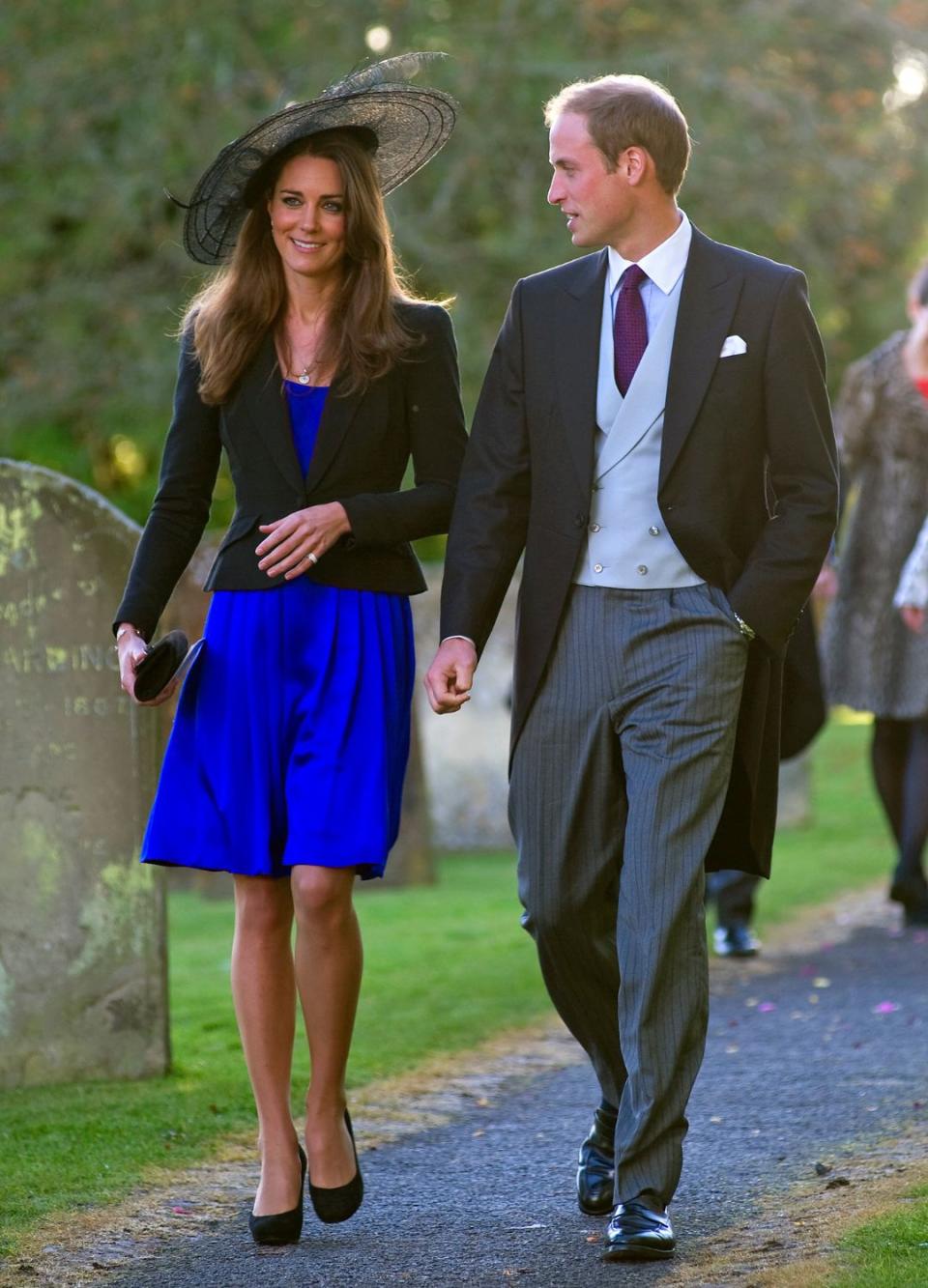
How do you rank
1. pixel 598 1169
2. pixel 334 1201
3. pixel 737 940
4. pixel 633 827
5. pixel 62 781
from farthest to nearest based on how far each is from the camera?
pixel 737 940, pixel 62 781, pixel 598 1169, pixel 334 1201, pixel 633 827

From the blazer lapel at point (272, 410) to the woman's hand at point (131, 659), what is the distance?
1.56ft

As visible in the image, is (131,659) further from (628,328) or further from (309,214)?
(628,328)

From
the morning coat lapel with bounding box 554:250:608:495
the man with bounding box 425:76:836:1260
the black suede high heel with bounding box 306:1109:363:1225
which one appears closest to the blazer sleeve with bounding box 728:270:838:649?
the man with bounding box 425:76:836:1260

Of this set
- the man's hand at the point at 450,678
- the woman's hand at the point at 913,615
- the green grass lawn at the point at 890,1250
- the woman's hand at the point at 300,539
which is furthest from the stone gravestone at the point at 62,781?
the woman's hand at the point at 913,615

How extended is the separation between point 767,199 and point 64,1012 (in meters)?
11.5

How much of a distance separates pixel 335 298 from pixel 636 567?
93cm

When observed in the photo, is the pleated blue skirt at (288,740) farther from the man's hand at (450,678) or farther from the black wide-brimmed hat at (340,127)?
the black wide-brimmed hat at (340,127)

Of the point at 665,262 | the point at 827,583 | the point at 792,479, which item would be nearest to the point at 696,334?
the point at 665,262

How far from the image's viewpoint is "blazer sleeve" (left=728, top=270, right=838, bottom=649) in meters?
4.39

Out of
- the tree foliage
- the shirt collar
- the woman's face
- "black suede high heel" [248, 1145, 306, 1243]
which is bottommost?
"black suede high heel" [248, 1145, 306, 1243]

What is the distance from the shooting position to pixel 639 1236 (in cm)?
416

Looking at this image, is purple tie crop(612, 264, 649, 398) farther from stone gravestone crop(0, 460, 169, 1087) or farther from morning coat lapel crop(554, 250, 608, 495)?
stone gravestone crop(0, 460, 169, 1087)

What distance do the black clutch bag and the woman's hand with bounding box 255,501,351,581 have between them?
25 cm

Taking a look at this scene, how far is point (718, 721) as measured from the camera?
14.4 feet
